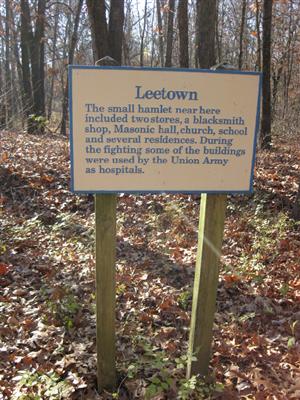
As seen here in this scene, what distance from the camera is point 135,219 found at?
23.0ft

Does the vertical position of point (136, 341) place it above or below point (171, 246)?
below

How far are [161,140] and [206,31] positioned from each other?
19.2 ft

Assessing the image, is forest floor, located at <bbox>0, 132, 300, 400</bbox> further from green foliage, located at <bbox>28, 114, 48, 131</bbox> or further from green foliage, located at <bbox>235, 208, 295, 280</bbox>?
green foliage, located at <bbox>28, 114, 48, 131</bbox>

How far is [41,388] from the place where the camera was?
327cm

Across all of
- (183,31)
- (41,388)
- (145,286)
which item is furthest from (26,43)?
(41,388)

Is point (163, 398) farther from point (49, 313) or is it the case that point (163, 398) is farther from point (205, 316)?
point (49, 313)

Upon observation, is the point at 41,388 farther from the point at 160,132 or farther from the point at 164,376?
the point at 160,132

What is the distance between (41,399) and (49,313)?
1143 millimetres

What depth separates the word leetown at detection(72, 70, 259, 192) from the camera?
267cm

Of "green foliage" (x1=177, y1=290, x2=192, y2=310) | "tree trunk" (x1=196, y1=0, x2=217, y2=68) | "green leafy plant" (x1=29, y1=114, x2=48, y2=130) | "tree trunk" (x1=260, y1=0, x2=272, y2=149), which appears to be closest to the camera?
"green foliage" (x1=177, y1=290, x2=192, y2=310)

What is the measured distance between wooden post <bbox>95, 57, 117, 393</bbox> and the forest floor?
19 cm

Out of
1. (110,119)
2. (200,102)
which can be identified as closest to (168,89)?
(200,102)

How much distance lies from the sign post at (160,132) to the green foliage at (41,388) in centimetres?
133

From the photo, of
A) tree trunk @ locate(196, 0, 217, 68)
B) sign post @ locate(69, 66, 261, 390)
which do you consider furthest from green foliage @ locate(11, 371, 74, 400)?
tree trunk @ locate(196, 0, 217, 68)
